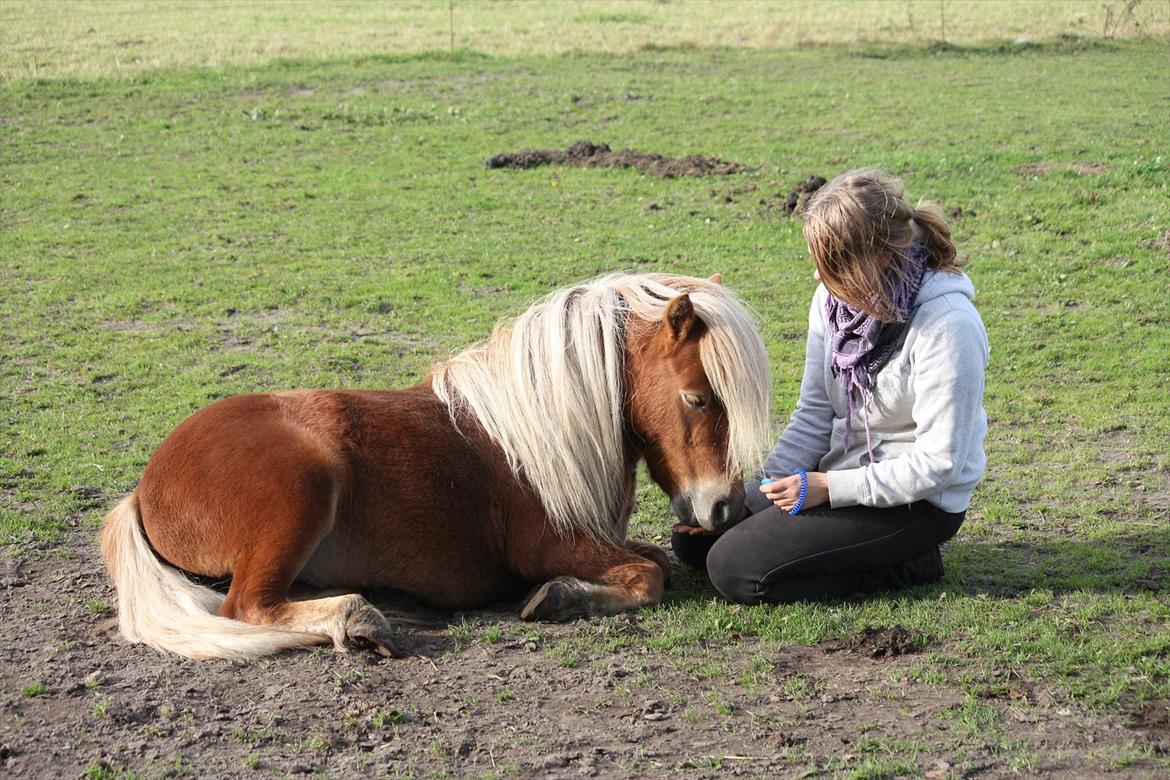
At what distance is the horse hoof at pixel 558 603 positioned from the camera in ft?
15.1

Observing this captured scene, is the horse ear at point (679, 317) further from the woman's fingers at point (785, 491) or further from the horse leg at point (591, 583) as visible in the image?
the horse leg at point (591, 583)

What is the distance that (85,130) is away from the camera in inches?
666

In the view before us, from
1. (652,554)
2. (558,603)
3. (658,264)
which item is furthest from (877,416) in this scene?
(658,264)

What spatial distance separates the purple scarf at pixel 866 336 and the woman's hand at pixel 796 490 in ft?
0.91

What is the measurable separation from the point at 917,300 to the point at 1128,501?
7.46 ft

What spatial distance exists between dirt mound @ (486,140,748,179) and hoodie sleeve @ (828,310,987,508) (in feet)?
30.7

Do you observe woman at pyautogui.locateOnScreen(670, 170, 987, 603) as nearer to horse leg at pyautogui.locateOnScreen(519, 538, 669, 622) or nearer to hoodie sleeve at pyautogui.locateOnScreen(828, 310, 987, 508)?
hoodie sleeve at pyautogui.locateOnScreen(828, 310, 987, 508)

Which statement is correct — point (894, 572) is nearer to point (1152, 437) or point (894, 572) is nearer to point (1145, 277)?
point (1152, 437)

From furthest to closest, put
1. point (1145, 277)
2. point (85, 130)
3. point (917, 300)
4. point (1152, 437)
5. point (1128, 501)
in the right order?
point (85, 130) → point (1145, 277) → point (1152, 437) → point (1128, 501) → point (917, 300)

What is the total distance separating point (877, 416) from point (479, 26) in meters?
25.4

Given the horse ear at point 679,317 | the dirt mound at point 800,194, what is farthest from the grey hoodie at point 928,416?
the dirt mound at point 800,194

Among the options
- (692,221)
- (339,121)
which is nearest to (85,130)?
(339,121)

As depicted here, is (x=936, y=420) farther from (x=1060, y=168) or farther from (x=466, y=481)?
(x=1060, y=168)

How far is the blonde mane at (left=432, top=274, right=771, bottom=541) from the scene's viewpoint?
4750mm
